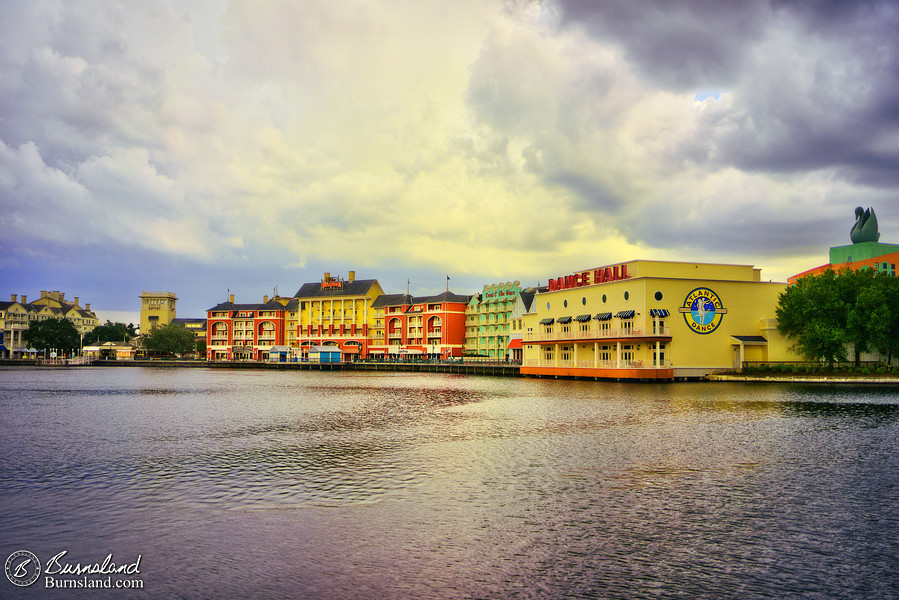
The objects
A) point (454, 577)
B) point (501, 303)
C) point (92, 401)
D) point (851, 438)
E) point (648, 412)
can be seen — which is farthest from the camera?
point (501, 303)

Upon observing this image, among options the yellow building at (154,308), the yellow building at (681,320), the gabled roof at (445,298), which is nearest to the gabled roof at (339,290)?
the gabled roof at (445,298)

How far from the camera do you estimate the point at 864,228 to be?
112m

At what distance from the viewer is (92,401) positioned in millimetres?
49125

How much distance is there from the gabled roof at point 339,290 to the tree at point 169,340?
3410 cm

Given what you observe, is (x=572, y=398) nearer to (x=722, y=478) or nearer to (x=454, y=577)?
(x=722, y=478)

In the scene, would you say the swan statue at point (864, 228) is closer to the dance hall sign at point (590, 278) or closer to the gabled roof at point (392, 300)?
the dance hall sign at point (590, 278)

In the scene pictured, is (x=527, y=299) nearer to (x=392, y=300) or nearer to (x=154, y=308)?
(x=392, y=300)

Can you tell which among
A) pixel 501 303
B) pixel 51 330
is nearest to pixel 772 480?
pixel 501 303

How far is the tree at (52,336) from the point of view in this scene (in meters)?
158

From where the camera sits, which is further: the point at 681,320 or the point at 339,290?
the point at 339,290

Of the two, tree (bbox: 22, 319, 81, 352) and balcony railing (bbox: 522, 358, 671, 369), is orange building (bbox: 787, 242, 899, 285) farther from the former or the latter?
tree (bbox: 22, 319, 81, 352)

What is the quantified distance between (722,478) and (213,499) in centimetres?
1479

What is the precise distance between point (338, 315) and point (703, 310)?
10452cm

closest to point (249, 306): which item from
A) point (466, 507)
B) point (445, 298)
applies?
point (445, 298)
